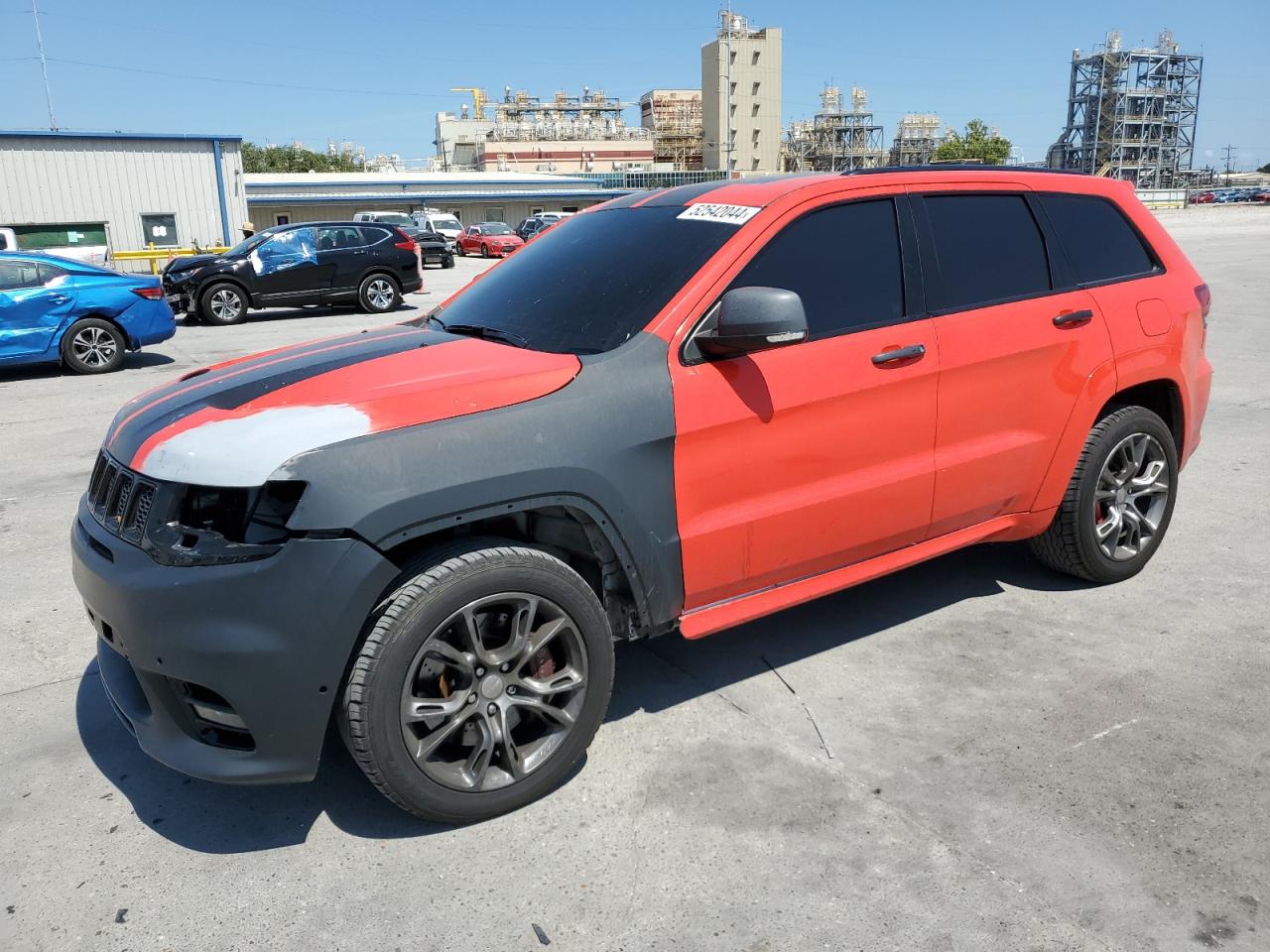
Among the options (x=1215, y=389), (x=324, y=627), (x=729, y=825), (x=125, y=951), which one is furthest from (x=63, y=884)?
(x=1215, y=389)

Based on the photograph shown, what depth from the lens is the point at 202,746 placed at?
2686 millimetres

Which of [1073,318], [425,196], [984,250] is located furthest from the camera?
[425,196]

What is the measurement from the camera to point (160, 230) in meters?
29.9

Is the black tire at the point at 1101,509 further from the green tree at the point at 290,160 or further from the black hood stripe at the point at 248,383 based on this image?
the green tree at the point at 290,160

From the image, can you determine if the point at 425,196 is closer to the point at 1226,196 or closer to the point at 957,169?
the point at 957,169

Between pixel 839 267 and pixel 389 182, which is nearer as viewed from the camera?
pixel 839 267

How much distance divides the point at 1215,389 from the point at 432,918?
29.0ft

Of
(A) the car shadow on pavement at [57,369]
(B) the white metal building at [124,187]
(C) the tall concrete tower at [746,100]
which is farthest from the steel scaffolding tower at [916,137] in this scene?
(A) the car shadow on pavement at [57,369]

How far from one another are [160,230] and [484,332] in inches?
1203

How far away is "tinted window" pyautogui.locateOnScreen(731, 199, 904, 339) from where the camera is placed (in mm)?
3408

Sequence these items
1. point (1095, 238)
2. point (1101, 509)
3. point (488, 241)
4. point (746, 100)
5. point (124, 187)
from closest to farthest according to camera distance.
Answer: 1. point (1095, 238)
2. point (1101, 509)
3. point (124, 187)
4. point (488, 241)
5. point (746, 100)

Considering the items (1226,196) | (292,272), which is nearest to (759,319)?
(292,272)

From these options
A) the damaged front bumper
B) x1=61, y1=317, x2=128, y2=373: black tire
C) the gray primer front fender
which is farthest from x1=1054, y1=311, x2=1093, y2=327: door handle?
x1=61, y1=317, x2=128, y2=373: black tire

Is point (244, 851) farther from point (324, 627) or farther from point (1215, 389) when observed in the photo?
point (1215, 389)
